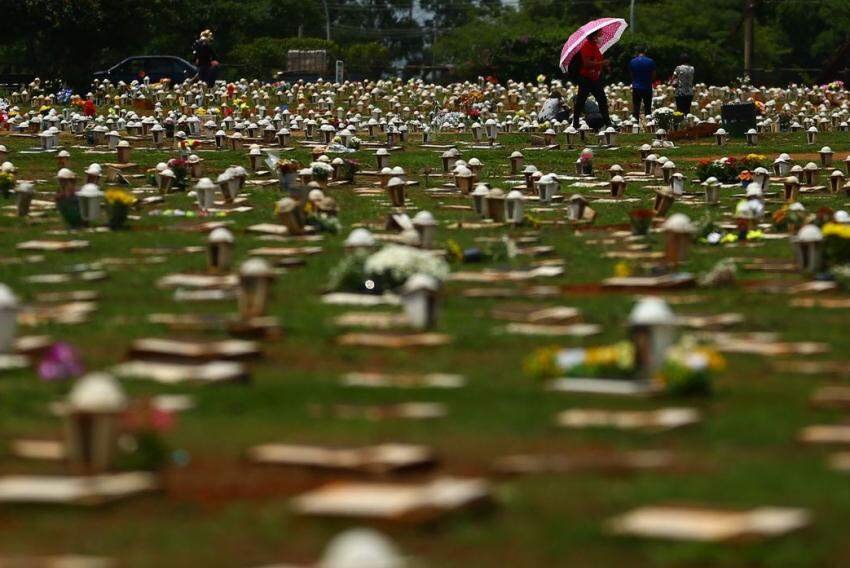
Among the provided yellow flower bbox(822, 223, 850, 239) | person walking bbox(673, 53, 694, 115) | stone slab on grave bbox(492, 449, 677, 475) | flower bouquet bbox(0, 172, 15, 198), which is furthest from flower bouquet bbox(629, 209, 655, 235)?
person walking bbox(673, 53, 694, 115)

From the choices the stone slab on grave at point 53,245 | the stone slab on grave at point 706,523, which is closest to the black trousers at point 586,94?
the stone slab on grave at point 53,245

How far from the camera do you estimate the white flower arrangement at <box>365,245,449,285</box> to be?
13.8 meters

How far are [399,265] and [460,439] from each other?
15.7ft

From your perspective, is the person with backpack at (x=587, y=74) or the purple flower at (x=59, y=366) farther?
the person with backpack at (x=587, y=74)

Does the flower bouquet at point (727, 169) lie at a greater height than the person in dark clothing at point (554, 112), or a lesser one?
lesser

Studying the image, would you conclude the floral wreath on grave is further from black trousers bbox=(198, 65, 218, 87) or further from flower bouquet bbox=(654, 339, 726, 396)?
→ black trousers bbox=(198, 65, 218, 87)

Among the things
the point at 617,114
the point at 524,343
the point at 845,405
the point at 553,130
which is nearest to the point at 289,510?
the point at 845,405

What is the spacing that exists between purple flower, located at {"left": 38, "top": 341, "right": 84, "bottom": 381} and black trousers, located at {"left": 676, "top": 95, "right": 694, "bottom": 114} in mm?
30409

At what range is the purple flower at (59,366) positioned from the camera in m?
10.7

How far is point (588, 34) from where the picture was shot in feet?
117

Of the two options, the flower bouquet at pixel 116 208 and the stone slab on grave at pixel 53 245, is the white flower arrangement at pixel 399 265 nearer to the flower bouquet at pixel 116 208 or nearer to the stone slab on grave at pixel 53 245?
the stone slab on grave at pixel 53 245

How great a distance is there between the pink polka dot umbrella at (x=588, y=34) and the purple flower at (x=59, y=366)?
82.0 ft

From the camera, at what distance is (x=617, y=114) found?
4175cm

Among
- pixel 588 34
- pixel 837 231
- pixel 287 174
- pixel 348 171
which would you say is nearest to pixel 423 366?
pixel 837 231
